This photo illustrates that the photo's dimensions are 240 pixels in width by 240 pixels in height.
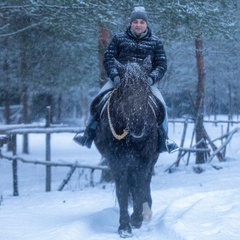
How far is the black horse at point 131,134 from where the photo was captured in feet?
15.9

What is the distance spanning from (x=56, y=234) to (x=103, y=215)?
133 centimetres

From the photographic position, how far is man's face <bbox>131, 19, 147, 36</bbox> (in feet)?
18.6

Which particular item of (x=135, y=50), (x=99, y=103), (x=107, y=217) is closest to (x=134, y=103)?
(x=99, y=103)

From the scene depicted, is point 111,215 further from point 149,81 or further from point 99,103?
point 149,81

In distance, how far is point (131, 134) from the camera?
491 centimetres

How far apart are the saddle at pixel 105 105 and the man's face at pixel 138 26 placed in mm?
829

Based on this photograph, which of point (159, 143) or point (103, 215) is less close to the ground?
point (159, 143)

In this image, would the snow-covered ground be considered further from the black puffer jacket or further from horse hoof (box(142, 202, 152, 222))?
the black puffer jacket

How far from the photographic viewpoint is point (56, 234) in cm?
484

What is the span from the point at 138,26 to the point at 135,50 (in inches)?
11.7

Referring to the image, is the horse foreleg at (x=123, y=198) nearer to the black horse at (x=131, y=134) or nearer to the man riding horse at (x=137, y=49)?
the black horse at (x=131, y=134)

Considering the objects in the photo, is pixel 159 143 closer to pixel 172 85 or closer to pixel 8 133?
pixel 8 133

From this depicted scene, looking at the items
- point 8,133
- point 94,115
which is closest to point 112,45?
point 94,115

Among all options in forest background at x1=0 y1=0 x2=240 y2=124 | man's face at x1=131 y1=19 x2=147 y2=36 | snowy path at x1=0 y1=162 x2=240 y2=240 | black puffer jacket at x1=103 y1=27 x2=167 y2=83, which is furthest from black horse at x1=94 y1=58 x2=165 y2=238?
forest background at x1=0 y1=0 x2=240 y2=124
